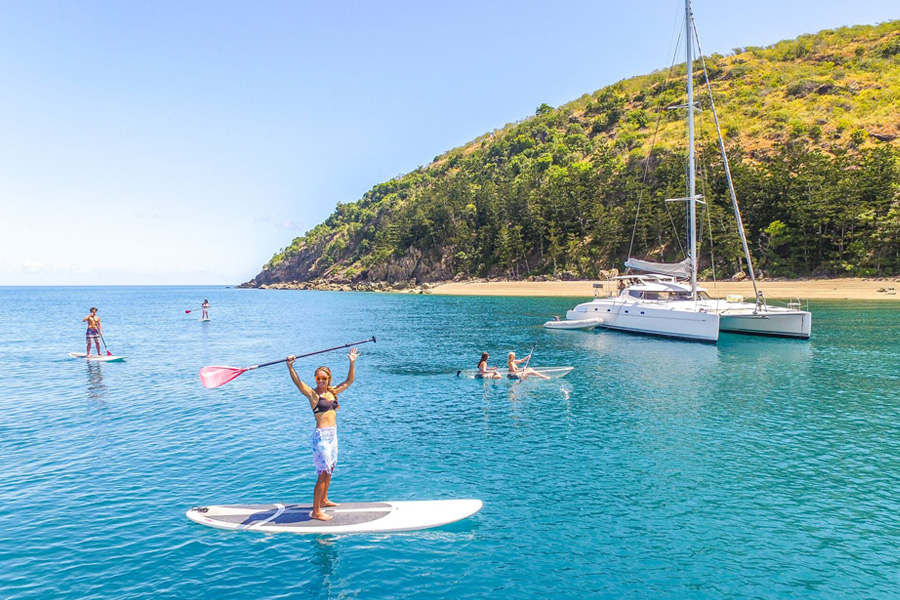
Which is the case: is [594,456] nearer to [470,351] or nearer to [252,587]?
[252,587]

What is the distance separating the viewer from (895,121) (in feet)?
270

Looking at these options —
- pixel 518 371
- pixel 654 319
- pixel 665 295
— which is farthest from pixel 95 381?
pixel 665 295

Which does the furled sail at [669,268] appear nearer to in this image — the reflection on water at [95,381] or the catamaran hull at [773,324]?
the catamaran hull at [773,324]

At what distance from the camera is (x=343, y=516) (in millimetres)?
10438

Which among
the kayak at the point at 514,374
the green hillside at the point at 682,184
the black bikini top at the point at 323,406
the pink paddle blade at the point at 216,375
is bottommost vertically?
the kayak at the point at 514,374

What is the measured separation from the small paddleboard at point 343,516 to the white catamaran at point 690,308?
28568mm

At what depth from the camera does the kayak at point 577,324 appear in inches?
1775

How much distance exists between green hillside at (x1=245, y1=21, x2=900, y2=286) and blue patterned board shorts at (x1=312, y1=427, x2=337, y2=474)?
54.8 meters

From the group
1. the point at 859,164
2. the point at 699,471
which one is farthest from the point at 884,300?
the point at 699,471

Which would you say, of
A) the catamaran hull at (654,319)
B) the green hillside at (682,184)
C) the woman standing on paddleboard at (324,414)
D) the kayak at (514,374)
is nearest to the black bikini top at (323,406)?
the woman standing on paddleboard at (324,414)

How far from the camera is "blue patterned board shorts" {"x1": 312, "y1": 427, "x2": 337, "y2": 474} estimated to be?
9.92 metres

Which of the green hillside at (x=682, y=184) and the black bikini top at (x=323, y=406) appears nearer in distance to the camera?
the black bikini top at (x=323, y=406)

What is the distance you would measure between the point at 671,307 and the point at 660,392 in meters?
17.8

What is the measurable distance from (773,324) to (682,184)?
51.8 meters
